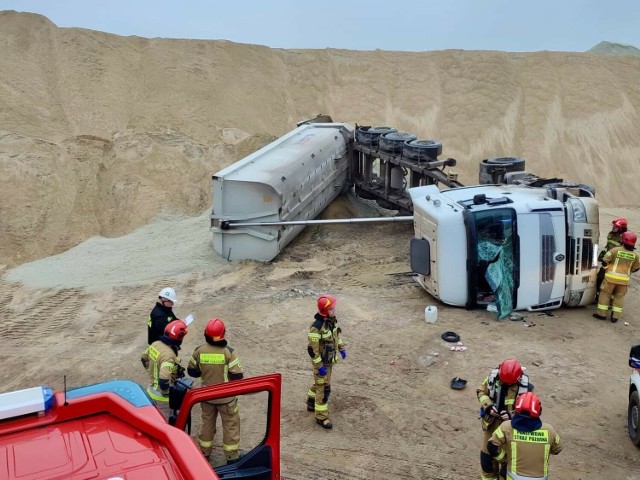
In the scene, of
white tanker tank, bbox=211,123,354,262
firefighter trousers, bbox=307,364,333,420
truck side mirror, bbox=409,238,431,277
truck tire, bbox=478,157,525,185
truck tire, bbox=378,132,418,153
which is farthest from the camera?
truck tire, bbox=378,132,418,153

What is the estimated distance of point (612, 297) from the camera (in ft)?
30.0

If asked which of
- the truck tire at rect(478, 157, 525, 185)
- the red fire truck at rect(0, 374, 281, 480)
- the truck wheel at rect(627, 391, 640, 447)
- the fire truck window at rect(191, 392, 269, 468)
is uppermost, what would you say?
the truck tire at rect(478, 157, 525, 185)

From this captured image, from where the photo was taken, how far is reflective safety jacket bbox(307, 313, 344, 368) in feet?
21.4

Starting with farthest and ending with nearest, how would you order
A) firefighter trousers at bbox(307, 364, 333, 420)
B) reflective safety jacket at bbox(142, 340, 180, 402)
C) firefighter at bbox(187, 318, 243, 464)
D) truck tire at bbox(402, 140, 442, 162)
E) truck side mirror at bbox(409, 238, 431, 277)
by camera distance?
truck tire at bbox(402, 140, 442, 162) < truck side mirror at bbox(409, 238, 431, 277) < firefighter trousers at bbox(307, 364, 333, 420) < firefighter at bbox(187, 318, 243, 464) < reflective safety jacket at bbox(142, 340, 180, 402)

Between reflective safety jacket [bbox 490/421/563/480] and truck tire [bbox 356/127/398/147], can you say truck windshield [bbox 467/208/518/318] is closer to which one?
reflective safety jacket [bbox 490/421/563/480]

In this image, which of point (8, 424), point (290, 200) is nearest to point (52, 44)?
point (290, 200)

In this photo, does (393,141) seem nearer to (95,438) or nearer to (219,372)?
(219,372)

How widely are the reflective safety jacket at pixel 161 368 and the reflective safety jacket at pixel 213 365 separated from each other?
191 mm

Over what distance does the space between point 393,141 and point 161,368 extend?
358 inches

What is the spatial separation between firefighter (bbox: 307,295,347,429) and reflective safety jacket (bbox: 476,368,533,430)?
1.71m

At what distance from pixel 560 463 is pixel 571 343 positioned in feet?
8.96

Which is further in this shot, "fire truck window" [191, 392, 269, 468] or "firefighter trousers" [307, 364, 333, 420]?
"firefighter trousers" [307, 364, 333, 420]

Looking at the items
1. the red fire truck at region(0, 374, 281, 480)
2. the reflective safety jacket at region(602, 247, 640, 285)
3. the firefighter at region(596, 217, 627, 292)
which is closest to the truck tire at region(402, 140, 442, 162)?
the firefighter at region(596, 217, 627, 292)

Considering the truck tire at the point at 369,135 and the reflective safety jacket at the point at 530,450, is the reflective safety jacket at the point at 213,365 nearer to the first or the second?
the reflective safety jacket at the point at 530,450
